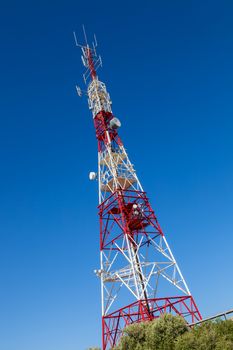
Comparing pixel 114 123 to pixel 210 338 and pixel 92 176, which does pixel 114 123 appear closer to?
pixel 92 176

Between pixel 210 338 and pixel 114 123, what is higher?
pixel 114 123

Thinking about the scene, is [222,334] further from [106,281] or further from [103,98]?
[103,98]

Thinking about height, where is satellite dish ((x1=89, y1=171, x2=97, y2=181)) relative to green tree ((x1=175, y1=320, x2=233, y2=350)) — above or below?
above

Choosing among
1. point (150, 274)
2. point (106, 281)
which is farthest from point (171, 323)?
point (106, 281)

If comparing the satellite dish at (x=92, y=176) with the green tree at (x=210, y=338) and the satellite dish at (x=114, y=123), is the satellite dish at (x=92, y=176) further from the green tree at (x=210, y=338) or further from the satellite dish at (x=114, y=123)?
the green tree at (x=210, y=338)

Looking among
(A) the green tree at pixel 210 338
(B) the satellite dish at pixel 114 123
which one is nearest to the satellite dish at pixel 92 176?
(B) the satellite dish at pixel 114 123

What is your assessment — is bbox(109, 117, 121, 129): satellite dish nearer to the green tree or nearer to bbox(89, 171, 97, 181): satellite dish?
bbox(89, 171, 97, 181): satellite dish

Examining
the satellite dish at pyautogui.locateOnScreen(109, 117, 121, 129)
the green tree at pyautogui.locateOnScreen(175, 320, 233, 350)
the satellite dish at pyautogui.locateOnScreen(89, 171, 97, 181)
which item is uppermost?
the satellite dish at pyautogui.locateOnScreen(109, 117, 121, 129)

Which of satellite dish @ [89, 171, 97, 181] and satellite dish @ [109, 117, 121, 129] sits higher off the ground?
satellite dish @ [109, 117, 121, 129]

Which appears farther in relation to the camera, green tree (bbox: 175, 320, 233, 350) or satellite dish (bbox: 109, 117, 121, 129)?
satellite dish (bbox: 109, 117, 121, 129)

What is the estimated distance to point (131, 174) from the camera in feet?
121

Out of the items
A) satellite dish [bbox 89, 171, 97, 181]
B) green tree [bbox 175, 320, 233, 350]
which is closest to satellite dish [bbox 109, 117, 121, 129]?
satellite dish [bbox 89, 171, 97, 181]

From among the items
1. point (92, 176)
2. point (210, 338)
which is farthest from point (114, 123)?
point (210, 338)

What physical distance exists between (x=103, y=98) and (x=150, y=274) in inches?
913
